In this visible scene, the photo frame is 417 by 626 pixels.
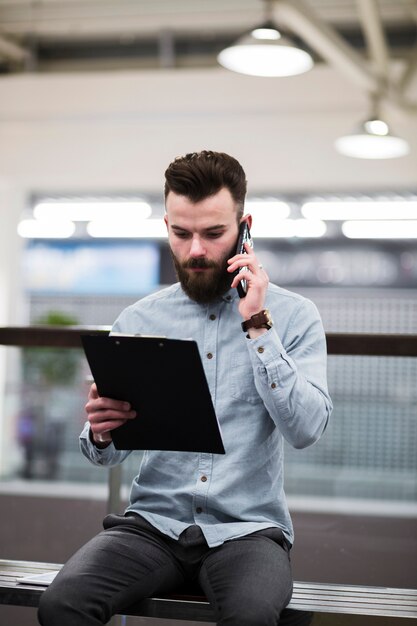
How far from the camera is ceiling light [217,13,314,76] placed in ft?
15.2

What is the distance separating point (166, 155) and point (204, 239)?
6.86 metres

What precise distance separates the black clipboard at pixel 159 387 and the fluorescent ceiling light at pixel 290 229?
8140 mm

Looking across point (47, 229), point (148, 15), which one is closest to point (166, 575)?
point (148, 15)

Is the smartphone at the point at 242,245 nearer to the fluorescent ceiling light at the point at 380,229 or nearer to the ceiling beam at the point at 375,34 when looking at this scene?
the ceiling beam at the point at 375,34

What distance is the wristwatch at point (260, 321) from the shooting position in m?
2.04

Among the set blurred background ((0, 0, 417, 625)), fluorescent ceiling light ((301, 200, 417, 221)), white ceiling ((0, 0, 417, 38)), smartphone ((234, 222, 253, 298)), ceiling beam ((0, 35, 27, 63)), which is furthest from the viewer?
fluorescent ceiling light ((301, 200, 417, 221))

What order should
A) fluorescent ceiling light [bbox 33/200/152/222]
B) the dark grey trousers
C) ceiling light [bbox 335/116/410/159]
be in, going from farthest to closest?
fluorescent ceiling light [bbox 33/200/152/222], ceiling light [bbox 335/116/410/159], the dark grey trousers

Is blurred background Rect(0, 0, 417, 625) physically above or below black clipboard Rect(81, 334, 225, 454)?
above

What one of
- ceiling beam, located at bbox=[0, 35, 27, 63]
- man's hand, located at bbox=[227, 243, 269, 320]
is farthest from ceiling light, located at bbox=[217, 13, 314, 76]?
ceiling beam, located at bbox=[0, 35, 27, 63]

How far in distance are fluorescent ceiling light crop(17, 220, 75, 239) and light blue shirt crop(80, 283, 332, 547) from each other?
852cm

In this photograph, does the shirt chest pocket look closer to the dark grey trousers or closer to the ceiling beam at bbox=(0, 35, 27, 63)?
the dark grey trousers

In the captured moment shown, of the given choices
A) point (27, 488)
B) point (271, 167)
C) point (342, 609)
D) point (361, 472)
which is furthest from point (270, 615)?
point (271, 167)

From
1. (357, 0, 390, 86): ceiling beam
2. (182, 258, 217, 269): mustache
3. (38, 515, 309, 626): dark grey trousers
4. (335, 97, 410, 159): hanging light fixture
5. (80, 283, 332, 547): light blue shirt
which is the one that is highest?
(357, 0, 390, 86): ceiling beam

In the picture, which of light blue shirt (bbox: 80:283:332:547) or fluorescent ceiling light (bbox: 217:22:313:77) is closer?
light blue shirt (bbox: 80:283:332:547)
